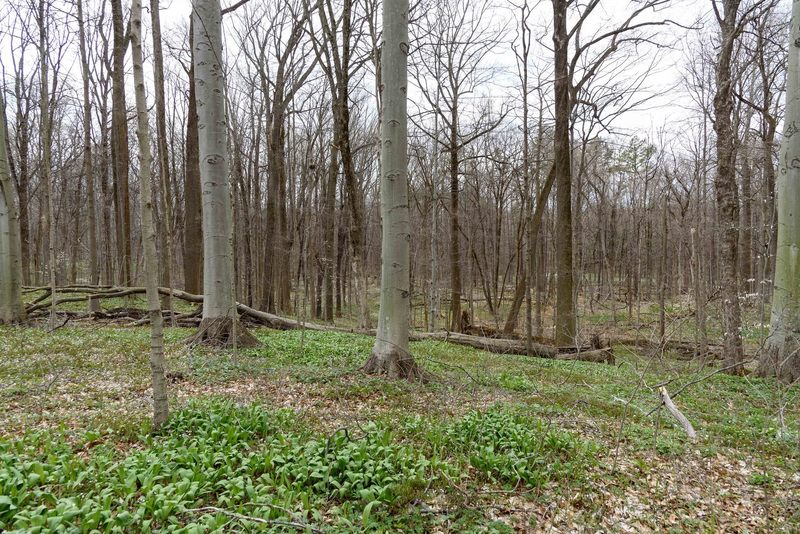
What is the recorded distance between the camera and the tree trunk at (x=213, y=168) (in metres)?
6.86

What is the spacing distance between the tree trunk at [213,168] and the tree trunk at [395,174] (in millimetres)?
2806

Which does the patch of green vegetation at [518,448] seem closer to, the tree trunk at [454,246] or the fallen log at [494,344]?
the fallen log at [494,344]

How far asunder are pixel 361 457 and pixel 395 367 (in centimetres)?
249

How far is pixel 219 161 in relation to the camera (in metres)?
6.95

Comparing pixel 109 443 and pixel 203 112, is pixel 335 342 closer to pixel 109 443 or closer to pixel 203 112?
pixel 203 112

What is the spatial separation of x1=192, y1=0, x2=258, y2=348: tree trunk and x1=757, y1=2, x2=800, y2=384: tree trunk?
8854 mm

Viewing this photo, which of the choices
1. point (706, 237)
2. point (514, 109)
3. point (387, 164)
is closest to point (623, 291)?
point (706, 237)

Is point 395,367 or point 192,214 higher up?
point 192,214

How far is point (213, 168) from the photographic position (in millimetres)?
6898

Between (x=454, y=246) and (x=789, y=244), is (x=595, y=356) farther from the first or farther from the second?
(x=454, y=246)

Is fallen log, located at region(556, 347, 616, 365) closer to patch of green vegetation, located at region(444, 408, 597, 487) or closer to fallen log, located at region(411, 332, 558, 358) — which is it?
fallen log, located at region(411, 332, 558, 358)

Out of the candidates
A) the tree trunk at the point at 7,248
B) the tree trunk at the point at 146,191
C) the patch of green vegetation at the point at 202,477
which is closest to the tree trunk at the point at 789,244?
the patch of green vegetation at the point at 202,477

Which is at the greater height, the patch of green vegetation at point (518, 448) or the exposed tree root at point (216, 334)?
the exposed tree root at point (216, 334)

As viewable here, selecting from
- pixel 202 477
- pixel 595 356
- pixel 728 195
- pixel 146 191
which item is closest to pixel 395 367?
pixel 202 477
